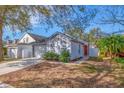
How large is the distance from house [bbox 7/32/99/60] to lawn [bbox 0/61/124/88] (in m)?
0.17

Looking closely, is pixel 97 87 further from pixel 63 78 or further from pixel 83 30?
pixel 83 30

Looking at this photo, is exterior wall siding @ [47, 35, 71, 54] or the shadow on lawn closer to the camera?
the shadow on lawn

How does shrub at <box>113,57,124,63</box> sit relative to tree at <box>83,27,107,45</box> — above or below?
below

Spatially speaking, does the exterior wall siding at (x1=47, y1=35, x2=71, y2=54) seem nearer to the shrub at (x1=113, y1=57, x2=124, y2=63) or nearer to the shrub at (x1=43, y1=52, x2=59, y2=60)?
the shrub at (x1=43, y1=52, x2=59, y2=60)

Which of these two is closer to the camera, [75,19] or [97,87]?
[97,87]

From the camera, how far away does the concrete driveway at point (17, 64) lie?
157 inches

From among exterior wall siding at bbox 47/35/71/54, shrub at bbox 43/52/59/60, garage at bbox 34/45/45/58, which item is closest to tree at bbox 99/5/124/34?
exterior wall siding at bbox 47/35/71/54

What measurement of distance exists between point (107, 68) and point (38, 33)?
1.08m

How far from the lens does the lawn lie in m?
3.88

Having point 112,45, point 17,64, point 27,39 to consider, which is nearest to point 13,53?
point 17,64

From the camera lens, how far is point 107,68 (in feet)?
13.1

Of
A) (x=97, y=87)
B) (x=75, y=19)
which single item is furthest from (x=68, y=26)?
(x=97, y=87)

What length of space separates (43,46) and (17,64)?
44 centimetres

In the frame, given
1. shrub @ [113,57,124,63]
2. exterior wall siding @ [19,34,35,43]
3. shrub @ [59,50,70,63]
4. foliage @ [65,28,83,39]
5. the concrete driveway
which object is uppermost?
foliage @ [65,28,83,39]
